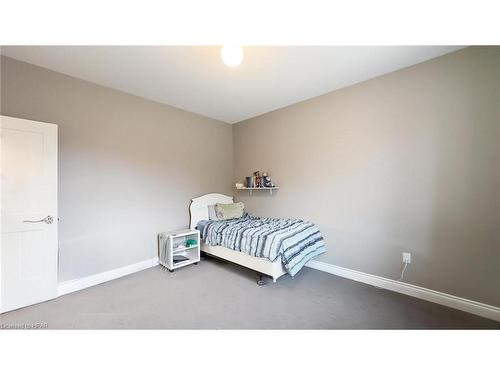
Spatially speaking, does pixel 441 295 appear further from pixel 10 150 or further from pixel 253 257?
pixel 10 150

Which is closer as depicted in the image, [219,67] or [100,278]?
[219,67]

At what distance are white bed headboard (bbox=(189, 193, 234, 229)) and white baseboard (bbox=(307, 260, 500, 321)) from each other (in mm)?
2150

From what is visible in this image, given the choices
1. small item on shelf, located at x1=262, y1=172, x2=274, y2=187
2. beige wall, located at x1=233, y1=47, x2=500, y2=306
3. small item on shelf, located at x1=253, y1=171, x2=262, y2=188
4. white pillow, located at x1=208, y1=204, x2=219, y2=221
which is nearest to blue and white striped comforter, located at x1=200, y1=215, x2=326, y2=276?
beige wall, located at x1=233, y1=47, x2=500, y2=306

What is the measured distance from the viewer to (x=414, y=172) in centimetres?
207

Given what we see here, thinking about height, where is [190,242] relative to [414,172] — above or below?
below

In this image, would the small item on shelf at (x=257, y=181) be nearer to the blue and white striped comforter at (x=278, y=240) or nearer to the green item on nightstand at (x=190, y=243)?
the blue and white striped comforter at (x=278, y=240)

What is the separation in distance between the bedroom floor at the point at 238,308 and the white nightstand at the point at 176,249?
0.33 m

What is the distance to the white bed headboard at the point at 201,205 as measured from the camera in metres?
3.33

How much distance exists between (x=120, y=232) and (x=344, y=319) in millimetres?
2828

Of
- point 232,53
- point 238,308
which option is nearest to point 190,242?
point 238,308

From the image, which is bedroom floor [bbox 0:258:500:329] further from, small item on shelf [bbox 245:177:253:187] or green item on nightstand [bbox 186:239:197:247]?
small item on shelf [bbox 245:177:253:187]

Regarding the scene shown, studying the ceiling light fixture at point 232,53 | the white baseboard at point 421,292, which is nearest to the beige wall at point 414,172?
the white baseboard at point 421,292

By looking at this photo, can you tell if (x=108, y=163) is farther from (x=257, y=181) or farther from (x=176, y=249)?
(x=257, y=181)

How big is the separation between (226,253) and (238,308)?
91cm
